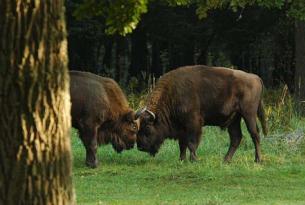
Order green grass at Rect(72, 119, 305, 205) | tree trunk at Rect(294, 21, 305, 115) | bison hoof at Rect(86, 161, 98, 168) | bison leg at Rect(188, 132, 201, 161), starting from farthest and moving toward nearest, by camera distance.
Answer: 1. tree trunk at Rect(294, 21, 305, 115)
2. bison leg at Rect(188, 132, 201, 161)
3. bison hoof at Rect(86, 161, 98, 168)
4. green grass at Rect(72, 119, 305, 205)

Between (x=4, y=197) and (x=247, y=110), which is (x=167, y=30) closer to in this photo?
(x=247, y=110)

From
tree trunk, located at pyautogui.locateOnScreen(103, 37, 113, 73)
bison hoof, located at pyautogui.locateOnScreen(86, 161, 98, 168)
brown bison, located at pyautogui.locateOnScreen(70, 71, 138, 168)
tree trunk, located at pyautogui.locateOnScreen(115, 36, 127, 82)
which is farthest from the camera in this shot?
tree trunk, located at pyautogui.locateOnScreen(103, 37, 113, 73)

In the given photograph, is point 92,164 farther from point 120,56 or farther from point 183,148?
point 120,56

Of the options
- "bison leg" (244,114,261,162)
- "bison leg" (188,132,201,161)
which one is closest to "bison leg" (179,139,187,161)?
"bison leg" (188,132,201,161)

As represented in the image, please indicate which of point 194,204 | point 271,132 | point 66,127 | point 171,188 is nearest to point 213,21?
point 271,132

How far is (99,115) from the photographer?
1762 cm

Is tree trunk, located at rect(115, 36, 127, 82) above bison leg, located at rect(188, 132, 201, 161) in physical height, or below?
below

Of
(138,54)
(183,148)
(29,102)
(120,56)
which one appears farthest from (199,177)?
(120,56)

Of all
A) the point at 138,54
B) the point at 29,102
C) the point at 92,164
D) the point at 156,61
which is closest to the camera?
the point at 29,102

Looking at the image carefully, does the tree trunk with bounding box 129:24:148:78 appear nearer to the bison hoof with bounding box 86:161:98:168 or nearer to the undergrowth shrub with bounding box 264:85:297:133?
the undergrowth shrub with bounding box 264:85:297:133

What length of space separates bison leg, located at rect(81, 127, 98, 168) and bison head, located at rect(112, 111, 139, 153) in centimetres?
62

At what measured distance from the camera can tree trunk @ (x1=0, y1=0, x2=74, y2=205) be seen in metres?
5.72

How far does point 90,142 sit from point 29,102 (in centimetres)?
1179

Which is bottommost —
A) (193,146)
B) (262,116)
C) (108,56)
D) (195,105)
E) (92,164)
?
(108,56)
